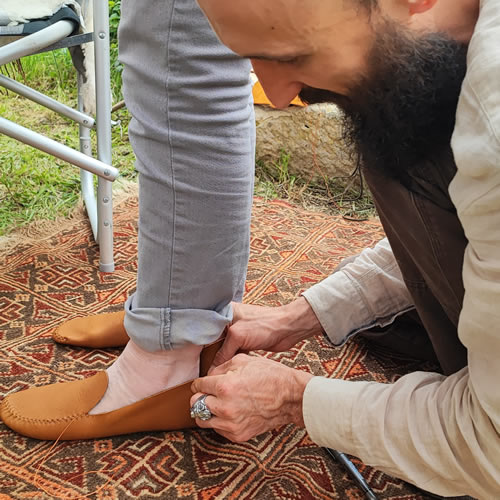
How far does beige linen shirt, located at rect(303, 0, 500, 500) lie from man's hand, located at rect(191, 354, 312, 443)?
6cm

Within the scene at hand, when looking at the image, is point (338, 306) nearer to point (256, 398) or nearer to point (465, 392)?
point (256, 398)

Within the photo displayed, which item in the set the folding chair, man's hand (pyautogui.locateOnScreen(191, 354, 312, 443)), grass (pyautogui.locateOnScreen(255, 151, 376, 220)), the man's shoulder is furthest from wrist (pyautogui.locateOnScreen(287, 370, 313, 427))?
grass (pyautogui.locateOnScreen(255, 151, 376, 220))

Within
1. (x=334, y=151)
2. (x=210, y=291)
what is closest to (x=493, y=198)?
(x=210, y=291)

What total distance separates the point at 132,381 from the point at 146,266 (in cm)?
23

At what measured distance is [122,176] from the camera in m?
2.67

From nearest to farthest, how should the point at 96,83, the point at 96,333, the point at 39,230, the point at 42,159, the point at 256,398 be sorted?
the point at 256,398 < the point at 96,333 < the point at 96,83 < the point at 39,230 < the point at 42,159

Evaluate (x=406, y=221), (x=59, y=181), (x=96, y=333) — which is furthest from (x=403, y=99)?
(x=59, y=181)

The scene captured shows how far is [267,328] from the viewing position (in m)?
1.27

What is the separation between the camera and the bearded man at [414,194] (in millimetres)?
706

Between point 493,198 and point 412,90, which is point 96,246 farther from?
point 493,198

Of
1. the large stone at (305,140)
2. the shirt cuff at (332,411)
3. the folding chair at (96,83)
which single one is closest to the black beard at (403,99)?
the shirt cuff at (332,411)

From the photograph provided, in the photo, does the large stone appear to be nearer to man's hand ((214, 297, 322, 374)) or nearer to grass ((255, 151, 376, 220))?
grass ((255, 151, 376, 220))

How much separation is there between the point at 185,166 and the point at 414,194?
0.37 m

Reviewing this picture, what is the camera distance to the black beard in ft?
2.55
